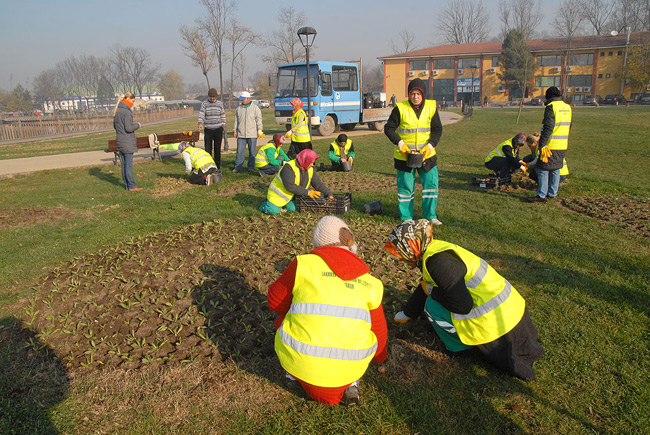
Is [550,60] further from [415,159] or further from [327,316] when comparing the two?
[327,316]

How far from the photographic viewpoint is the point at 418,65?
63.1 m

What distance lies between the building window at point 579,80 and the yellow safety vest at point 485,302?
64.4 m

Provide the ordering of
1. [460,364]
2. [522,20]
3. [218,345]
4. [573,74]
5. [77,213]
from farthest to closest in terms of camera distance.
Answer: [573,74], [522,20], [77,213], [218,345], [460,364]

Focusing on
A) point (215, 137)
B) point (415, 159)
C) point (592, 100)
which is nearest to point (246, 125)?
point (215, 137)

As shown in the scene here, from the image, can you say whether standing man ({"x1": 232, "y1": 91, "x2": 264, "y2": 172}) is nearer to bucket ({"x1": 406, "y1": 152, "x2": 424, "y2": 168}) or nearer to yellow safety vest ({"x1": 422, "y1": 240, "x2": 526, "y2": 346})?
bucket ({"x1": 406, "y1": 152, "x2": 424, "y2": 168})

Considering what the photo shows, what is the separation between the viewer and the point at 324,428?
2.66 m

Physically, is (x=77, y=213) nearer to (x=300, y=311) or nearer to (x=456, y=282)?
(x=300, y=311)

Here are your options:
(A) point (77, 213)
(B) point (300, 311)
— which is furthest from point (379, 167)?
(B) point (300, 311)

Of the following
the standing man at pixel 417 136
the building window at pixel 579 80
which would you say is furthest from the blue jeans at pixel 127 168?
the building window at pixel 579 80

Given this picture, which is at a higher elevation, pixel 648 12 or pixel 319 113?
pixel 648 12

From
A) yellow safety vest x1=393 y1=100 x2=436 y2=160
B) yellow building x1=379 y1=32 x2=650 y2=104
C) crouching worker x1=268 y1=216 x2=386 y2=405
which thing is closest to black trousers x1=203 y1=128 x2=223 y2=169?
yellow safety vest x1=393 y1=100 x2=436 y2=160

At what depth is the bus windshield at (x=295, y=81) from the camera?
659 inches

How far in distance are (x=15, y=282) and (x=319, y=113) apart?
44.9 feet

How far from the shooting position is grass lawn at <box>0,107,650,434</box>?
275 centimetres
